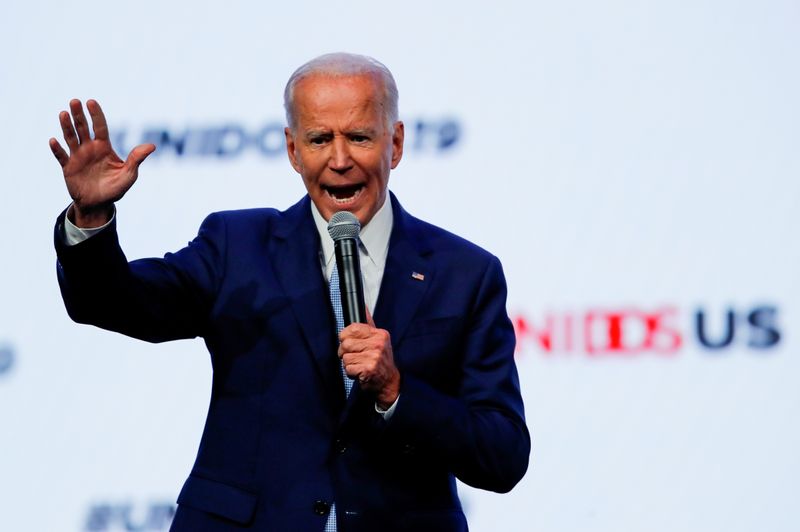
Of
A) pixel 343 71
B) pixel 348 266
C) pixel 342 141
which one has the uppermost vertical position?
pixel 343 71

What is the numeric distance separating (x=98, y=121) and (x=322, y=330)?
50cm

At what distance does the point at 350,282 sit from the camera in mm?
1847

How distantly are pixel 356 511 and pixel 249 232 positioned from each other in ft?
1.79

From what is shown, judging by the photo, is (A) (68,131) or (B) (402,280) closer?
(A) (68,131)

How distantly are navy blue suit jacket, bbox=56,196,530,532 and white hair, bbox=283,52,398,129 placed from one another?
0.78 feet

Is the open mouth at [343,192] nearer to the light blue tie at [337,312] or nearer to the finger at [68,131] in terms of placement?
the light blue tie at [337,312]

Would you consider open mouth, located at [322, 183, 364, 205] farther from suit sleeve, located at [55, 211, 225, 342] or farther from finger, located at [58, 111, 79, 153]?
finger, located at [58, 111, 79, 153]

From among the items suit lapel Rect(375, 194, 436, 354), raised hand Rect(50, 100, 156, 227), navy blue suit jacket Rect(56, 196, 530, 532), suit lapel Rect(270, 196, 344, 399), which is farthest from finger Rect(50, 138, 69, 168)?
suit lapel Rect(375, 194, 436, 354)

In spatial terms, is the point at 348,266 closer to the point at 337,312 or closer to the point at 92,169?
the point at 337,312

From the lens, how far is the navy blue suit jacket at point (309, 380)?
1.92m

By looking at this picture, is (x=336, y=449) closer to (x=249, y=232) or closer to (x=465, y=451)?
(x=465, y=451)

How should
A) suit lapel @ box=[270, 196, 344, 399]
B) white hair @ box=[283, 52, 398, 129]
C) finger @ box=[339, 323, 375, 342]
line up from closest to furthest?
finger @ box=[339, 323, 375, 342] < suit lapel @ box=[270, 196, 344, 399] < white hair @ box=[283, 52, 398, 129]

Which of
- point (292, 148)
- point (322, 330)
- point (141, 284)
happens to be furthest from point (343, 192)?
point (141, 284)

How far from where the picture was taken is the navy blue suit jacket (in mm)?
1917
